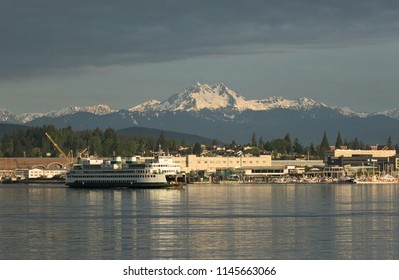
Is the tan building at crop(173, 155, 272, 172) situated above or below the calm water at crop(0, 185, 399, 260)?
above

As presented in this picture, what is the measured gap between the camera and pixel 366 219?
49.2 m

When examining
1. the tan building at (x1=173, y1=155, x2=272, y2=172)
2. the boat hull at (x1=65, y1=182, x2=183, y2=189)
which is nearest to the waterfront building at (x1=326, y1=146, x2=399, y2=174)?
the tan building at (x1=173, y1=155, x2=272, y2=172)

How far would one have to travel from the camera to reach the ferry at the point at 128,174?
106m

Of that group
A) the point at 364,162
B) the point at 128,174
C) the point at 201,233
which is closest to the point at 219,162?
the point at 364,162

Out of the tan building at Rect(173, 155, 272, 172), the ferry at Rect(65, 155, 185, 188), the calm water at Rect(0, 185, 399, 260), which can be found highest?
the tan building at Rect(173, 155, 272, 172)

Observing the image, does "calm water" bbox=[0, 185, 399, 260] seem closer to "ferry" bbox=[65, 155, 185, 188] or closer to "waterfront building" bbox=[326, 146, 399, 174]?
"ferry" bbox=[65, 155, 185, 188]

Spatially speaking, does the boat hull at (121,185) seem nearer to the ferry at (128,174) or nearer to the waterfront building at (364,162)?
the ferry at (128,174)

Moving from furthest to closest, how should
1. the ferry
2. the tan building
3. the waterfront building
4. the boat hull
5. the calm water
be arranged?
the waterfront building
the tan building
the ferry
the boat hull
the calm water

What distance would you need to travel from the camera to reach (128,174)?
108812 mm

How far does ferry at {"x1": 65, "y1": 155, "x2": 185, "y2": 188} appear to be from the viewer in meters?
106

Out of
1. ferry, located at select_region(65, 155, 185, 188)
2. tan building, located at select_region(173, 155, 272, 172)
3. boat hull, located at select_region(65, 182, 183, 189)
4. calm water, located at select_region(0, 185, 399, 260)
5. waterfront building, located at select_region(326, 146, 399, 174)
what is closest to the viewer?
calm water, located at select_region(0, 185, 399, 260)

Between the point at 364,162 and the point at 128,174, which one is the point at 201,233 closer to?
the point at 128,174

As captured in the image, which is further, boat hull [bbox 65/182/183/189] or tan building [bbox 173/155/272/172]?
tan building [bbox 173/155/272/172]
